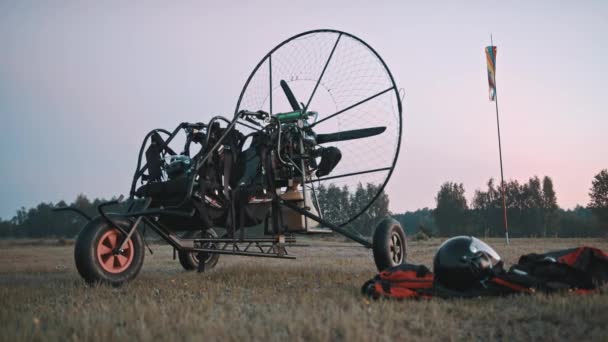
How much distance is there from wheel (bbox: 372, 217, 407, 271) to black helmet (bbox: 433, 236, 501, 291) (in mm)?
2529

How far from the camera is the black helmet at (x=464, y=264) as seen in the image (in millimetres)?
5734

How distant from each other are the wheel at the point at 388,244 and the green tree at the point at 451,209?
73.9 m

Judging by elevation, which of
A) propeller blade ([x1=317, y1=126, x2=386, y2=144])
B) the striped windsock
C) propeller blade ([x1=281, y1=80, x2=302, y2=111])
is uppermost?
the striped windsock

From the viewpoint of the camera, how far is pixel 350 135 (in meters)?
9.64

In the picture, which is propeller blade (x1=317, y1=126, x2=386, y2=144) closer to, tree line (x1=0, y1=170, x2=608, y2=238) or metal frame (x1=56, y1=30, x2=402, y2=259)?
metal frame (x1=56, y1=30, x2=402, y2=259)

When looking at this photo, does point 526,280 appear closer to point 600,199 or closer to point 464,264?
point 464,264

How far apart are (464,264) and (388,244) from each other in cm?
294

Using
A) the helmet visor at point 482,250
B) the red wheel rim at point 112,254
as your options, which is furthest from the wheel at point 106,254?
the helmet visor at point 482,250

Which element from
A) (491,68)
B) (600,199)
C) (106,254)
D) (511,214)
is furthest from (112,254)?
(511,214)

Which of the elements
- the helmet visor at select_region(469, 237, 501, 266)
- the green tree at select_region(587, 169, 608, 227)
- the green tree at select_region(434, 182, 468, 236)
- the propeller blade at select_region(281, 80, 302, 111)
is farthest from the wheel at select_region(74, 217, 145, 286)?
the green tree at select_region(434, 182, 468, 236)

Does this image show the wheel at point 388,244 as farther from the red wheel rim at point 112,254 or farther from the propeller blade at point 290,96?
the red wheel rim at point 112,254

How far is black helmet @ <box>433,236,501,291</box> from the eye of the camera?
573 cm

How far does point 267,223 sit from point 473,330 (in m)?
5.56

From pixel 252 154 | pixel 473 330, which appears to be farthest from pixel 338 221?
pixel 473 330
